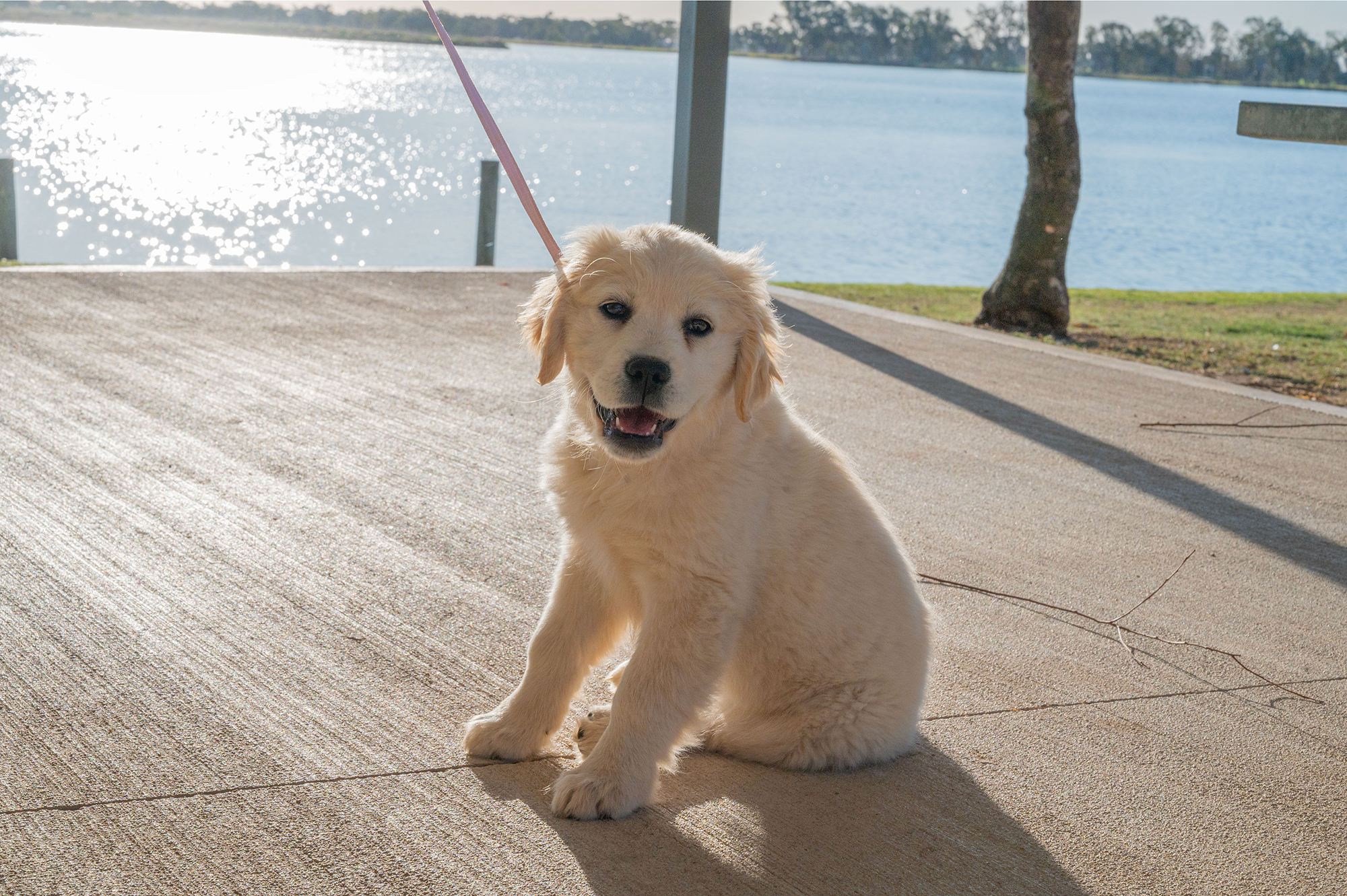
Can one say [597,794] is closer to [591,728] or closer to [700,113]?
[591,728]

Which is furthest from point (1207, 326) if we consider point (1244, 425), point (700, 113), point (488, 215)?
point (488, 215)

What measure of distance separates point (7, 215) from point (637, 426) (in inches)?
437

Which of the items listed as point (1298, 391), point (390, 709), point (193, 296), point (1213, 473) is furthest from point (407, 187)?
point (390, 709)

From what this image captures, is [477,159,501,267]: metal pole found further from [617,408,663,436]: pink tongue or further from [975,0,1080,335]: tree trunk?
[617,408,663,436]: pink tongue

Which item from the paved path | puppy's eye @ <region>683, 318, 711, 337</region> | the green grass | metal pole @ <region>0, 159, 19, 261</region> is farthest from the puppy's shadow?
metal pole @ <region>0, 159, 19, 261</region>

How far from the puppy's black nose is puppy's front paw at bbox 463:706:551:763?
1031 millimetres

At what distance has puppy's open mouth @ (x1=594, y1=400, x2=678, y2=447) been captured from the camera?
3.07 m

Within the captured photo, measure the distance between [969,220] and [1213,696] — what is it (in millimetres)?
24489

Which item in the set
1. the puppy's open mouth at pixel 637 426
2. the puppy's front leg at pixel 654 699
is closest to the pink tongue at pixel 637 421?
the puppy's open mouth at pixel 637 426

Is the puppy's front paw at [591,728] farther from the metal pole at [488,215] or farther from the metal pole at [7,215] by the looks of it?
the metal pole at [488,215]

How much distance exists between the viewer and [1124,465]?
22.7ft

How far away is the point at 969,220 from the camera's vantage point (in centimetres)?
2741

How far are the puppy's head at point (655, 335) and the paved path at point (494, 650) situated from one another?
1000mm

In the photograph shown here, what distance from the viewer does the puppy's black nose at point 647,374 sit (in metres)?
2.99
